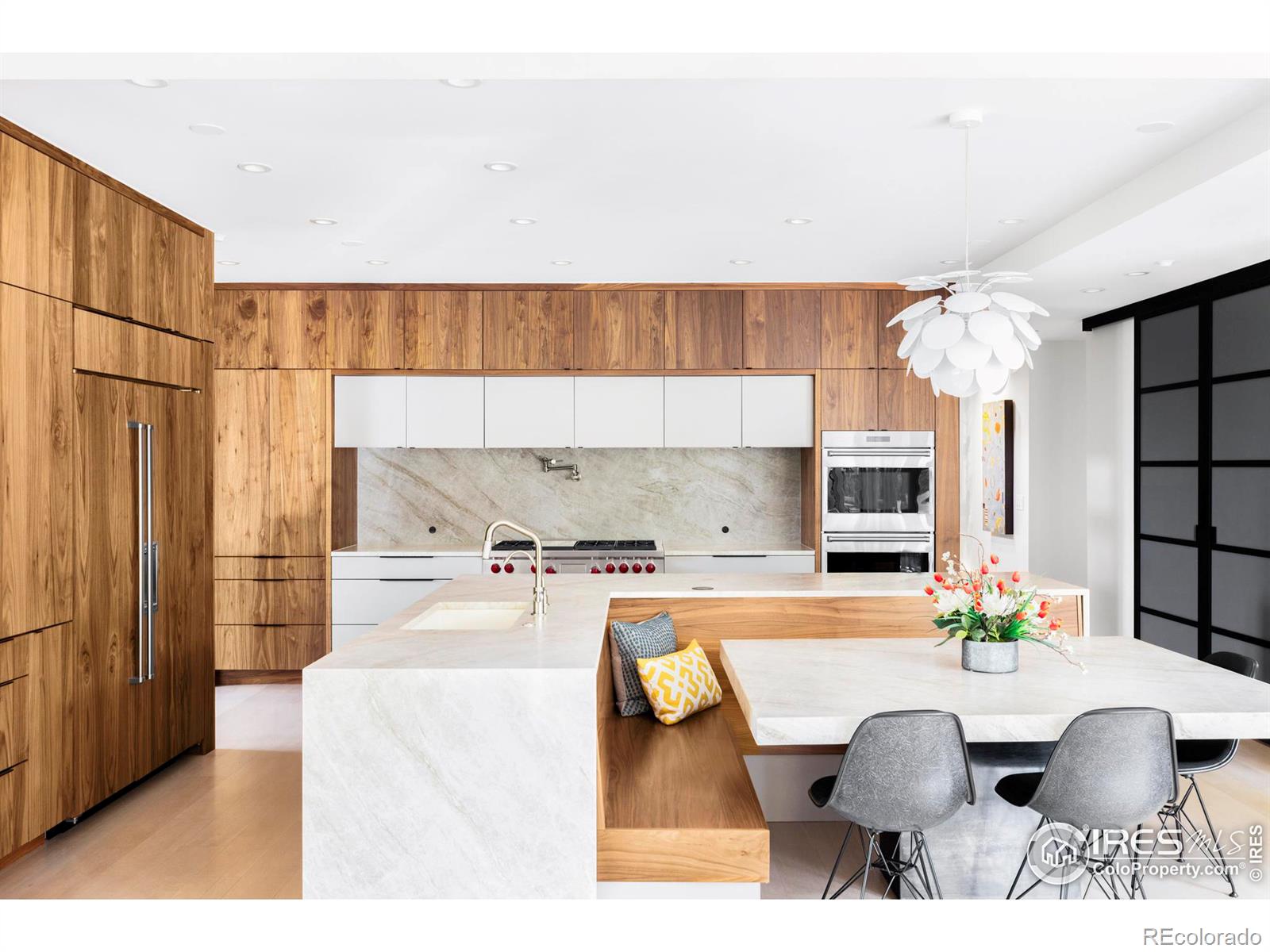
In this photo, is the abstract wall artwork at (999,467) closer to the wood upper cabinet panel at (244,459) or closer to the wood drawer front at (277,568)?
the wood drawer front at (277,568)

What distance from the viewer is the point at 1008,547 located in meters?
6.68

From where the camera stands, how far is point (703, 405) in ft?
18.7

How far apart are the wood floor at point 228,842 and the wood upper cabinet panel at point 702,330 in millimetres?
2992

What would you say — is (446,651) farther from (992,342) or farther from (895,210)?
(895,210)

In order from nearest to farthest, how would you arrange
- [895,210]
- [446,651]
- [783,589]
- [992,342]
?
1. [446,651]
2. [992,342]
3. [783,589]
4. [895,210]

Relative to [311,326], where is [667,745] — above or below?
below

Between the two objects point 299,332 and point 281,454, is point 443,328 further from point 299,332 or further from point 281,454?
point 281,454

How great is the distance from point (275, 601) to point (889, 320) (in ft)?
13.9

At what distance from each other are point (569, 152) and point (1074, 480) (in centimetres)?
434

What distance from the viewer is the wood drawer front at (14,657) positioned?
2.90 m

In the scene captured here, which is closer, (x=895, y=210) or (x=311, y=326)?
(x=895, y=210)

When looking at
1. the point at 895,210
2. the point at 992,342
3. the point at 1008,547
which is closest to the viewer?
the point at 992,342

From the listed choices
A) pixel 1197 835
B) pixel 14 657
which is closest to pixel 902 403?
pixel 1197 835

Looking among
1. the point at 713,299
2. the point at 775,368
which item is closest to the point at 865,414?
the point at 775,368
